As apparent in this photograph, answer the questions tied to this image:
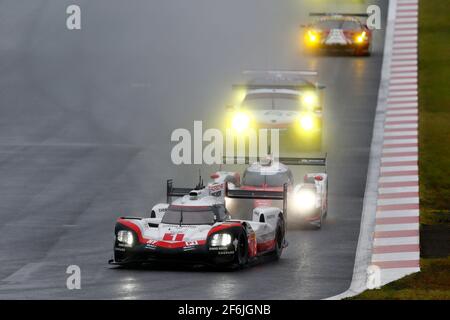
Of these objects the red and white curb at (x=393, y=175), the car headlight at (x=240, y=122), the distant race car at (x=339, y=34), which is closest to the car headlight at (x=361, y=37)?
the distant race car at (x=339, y=34)

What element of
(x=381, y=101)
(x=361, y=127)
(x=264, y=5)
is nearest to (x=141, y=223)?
(x=361, y=127)

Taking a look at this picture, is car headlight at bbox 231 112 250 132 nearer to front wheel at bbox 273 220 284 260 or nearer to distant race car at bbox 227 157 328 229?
distant race car at bbox 227 157 328 229

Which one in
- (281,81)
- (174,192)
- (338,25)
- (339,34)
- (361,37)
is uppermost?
(338,25)

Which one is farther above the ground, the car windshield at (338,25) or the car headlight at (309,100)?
the car windshield at (338,25)

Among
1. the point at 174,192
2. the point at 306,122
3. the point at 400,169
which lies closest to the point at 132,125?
the point at 306,122

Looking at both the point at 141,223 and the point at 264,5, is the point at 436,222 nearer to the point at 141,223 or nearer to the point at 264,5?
the point at 141,223

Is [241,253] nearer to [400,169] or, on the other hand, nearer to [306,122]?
[400,169]

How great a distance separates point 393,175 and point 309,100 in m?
5.61

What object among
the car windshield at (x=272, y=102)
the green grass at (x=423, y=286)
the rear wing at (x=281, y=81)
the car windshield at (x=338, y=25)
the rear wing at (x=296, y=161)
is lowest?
the green grass at (x=423, y=286)

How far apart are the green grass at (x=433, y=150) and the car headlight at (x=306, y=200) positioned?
232 cm

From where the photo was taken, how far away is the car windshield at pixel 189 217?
1029 inches

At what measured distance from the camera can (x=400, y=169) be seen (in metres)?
36.7

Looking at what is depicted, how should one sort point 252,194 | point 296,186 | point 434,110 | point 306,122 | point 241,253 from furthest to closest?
point 434,110, point 306,122, point 296,186, point 252,194, point 241,253

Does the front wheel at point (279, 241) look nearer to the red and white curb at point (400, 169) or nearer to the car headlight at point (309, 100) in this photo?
the red and white curb at point (400, 169)
